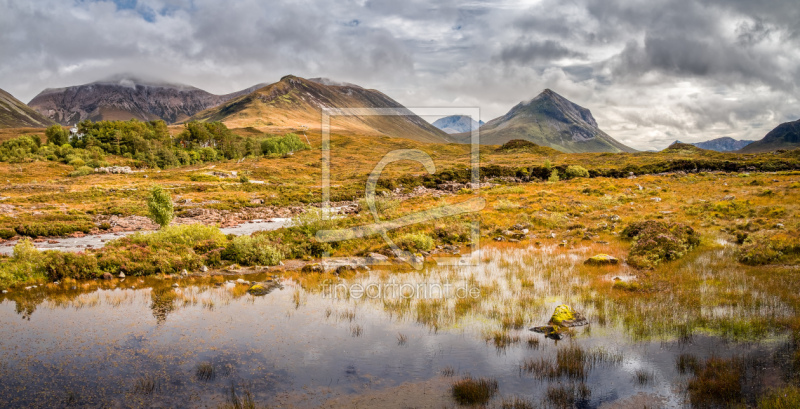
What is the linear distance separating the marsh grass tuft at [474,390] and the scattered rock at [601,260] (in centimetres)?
1241

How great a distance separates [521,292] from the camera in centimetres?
1596

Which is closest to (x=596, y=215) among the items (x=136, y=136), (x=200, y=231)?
(x=200, y=231)

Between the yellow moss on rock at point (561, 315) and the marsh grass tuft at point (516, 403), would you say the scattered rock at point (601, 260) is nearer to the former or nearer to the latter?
the yellow moss on rock at point (561, 315)

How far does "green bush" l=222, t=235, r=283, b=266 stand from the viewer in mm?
21594

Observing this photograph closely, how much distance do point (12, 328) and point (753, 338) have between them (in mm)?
21692

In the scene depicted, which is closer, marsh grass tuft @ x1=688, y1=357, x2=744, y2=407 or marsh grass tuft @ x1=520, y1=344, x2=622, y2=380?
marsh grass tuft @ x1=688, y1=357, x2=744, y2=407

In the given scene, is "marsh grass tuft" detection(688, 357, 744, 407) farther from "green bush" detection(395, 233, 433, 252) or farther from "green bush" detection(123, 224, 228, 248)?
"green bush" detection(123, 224, 228, 248)

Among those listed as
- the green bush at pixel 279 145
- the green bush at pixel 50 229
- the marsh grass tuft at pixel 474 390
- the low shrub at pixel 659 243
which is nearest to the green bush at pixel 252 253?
the marsh grass tuft at pixel 474 390

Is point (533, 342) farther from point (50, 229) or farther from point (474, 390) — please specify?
point (50, 229)

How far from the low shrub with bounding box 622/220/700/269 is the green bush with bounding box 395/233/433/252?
10.9 meters

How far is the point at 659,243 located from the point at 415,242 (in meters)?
13.0

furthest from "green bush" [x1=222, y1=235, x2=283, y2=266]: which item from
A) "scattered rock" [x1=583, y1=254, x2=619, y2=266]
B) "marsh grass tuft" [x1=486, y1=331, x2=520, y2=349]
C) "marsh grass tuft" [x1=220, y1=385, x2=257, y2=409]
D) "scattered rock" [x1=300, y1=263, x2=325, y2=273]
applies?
"scattered rock" [x1=583, y1=254, x2=619, y2=266]

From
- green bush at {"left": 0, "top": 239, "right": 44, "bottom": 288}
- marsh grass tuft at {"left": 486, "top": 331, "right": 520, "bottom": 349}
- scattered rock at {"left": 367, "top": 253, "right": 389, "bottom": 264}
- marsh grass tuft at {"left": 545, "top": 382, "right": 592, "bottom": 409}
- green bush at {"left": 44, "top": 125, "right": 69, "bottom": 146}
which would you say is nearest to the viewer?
marsh grass tuft at {"left": 545, "top": 382, "right": 592, "bottom": 409}

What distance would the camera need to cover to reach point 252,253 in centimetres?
2189
